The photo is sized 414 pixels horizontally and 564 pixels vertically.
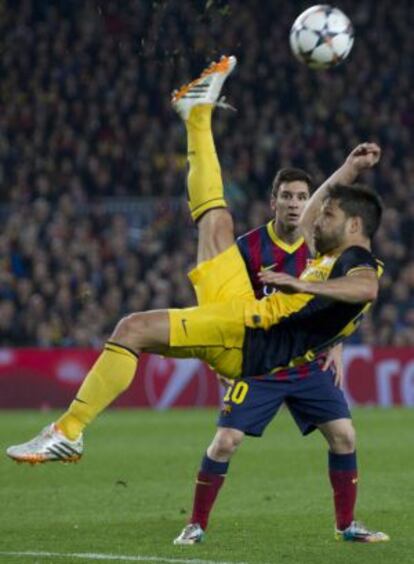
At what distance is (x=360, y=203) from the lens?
7789 mm

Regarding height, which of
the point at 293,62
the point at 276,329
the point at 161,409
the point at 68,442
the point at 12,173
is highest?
the point at 293,62

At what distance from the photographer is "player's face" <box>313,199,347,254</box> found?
25.6 feet

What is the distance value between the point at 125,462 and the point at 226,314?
6.66 m

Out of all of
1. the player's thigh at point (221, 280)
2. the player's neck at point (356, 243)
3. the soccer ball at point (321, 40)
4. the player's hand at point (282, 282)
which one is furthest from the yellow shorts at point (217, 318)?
the soccer ball at point (321, 40)

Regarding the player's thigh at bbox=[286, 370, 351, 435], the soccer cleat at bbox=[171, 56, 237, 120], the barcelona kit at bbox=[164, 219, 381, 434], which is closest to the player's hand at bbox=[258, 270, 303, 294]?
the barcelona kit at bbox=[164, 219, 381, 434]

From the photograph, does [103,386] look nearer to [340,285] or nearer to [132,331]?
[132,331]

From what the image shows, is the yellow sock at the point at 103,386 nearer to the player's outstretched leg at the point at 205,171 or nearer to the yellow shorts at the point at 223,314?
the yellow shorts at the point at 223,314

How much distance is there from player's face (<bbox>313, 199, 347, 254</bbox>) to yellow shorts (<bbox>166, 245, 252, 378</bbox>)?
1.54 ft

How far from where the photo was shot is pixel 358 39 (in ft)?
86.7

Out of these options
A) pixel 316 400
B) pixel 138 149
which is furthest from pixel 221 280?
pixel 138 149

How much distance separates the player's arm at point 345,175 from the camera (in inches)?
340

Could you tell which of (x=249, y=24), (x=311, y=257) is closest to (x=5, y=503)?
(x=311, y=257)

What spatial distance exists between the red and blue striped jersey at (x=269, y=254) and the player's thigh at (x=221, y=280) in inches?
37.0

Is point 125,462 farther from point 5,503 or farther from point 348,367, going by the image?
point 348,367
